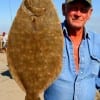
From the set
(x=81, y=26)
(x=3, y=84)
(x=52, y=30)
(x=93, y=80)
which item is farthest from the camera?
(x=3, y=84)

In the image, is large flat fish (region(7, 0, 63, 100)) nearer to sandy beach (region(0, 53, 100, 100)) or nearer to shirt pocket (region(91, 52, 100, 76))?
shirt pocket (region(91, 52, 100, 76))

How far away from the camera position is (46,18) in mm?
3324

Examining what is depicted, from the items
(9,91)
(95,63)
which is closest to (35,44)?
(95,63)

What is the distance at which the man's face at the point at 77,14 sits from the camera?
13.9 ft

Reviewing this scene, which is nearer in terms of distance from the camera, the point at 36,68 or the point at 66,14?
the point at 36,68

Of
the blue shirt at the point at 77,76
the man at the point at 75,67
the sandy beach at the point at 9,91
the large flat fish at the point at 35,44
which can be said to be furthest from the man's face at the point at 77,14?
the sandy beach at the point at 9,91

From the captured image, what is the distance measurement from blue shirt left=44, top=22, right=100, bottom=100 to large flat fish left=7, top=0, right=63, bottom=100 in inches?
39.0

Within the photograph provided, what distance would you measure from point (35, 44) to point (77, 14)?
3.35 ft

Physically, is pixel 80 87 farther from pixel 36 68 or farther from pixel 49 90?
pixel 36 68

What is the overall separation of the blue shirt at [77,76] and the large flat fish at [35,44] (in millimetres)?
990

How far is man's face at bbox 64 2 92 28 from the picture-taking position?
4.23 meters

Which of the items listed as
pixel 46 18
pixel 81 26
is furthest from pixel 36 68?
pixel 81 26

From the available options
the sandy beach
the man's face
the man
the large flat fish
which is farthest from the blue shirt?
the sandy beach

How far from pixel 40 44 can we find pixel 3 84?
1035 centimetres
